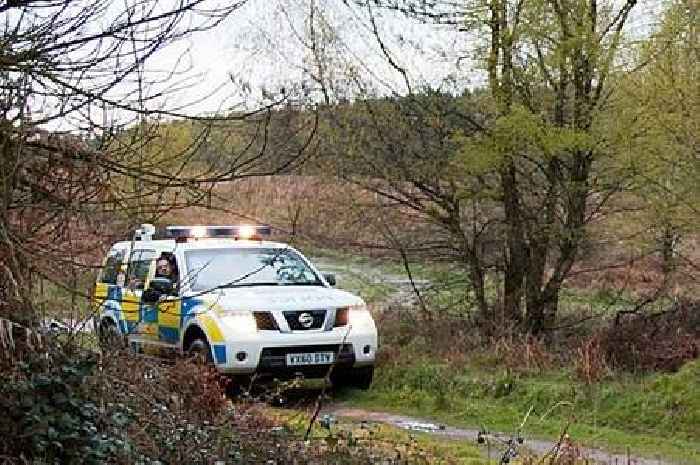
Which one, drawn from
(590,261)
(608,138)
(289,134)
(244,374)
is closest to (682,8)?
(608,138)

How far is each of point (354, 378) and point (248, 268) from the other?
5.98 feet

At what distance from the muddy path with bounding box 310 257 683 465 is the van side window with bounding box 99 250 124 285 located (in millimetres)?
3069

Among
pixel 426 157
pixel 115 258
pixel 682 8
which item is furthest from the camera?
pixel 426 157

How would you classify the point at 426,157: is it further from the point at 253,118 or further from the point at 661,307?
the point at 253,118

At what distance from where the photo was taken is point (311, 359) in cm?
1183

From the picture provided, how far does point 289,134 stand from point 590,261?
977cm

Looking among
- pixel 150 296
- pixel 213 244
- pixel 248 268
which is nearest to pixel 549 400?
pixel 248 268

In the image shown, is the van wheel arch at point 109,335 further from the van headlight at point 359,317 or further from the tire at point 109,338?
the van headlight at point 359,317

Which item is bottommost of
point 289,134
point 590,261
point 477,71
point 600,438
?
point 600,438

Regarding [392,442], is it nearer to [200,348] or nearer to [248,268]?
[200,348]

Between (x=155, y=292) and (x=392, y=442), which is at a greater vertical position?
(x=155, y=292)

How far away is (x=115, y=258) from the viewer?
7.18 metres

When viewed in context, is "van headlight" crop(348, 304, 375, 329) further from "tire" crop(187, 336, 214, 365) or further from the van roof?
"tire" crop(187, 336, 214, 365)

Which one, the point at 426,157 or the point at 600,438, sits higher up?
the point at 426,157
